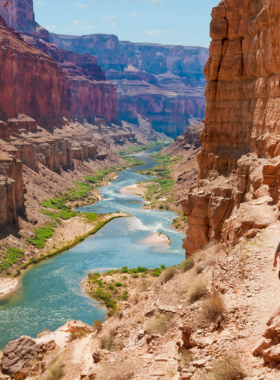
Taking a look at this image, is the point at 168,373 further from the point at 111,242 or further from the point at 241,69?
the point at 111,242

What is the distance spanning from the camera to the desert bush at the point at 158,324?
15.0 metres

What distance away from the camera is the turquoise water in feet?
110

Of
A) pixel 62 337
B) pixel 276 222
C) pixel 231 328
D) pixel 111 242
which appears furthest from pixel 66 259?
pixel 231 328

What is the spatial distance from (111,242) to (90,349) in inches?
1410

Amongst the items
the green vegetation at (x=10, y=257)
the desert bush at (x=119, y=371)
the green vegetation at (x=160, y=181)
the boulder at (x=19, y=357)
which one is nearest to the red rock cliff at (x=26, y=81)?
the green vegetation at (x=160, y=181)

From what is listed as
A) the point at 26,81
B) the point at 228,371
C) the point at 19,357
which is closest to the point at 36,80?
the point at 26,81

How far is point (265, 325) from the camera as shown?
10.1 meters

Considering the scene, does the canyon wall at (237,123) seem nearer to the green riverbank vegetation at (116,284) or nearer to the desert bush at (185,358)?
the desert bush at (185,358)

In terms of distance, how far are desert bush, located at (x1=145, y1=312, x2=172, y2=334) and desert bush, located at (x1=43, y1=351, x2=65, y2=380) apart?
420 cm

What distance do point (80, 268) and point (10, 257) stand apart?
734cm

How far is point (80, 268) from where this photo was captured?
45000 millimetres

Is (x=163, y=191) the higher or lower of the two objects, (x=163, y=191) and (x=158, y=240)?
the lower

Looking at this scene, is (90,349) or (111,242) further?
(111,242)

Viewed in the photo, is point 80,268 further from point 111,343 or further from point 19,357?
point 111,343
